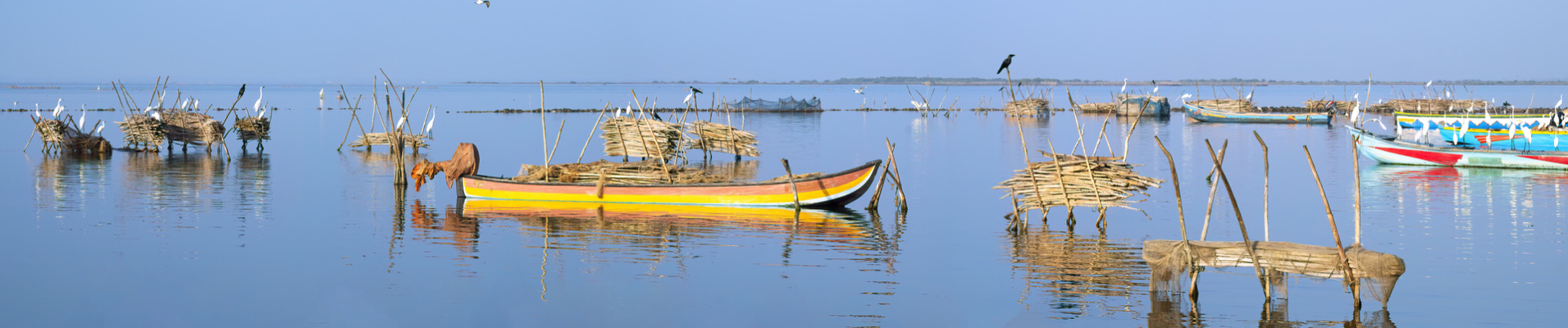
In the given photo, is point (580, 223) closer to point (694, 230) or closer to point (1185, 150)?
point (694, 230)

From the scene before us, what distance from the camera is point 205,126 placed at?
95.2 ft

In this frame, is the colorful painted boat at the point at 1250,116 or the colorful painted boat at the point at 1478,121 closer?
the colorful painted boat at the point at 1478,121

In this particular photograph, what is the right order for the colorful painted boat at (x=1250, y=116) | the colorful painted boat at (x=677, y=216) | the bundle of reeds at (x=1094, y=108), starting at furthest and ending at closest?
1. the bundle of reeds at (x=1094, y=108)
2. the colorful painted boat at (x=1250, y=116)
3. the colorful painted boat at (x=677, y=216)

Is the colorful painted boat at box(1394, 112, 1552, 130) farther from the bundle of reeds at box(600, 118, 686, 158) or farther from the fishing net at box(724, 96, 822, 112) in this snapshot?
the fishing net at box(724, 96, 822, 112)

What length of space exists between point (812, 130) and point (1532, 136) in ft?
76.9

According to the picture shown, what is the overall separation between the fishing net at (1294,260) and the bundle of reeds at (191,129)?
82.8 ft

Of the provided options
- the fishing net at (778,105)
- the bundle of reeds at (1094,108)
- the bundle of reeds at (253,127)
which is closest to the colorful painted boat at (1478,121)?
the bundle of reeds at (1094,108)

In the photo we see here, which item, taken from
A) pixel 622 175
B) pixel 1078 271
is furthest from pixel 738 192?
pixel 1078 271

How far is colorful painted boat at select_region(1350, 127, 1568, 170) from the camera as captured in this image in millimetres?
23594

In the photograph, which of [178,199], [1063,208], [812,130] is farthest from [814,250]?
[812,130]

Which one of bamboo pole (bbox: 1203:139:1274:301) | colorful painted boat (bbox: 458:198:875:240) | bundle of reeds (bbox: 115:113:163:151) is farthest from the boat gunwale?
bundle of reeds (bbox: 115:113:163:151)

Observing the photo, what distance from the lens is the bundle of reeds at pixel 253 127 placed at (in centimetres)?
2981

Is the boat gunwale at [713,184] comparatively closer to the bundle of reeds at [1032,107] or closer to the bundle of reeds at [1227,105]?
the bundle of reeds at [1227,105]

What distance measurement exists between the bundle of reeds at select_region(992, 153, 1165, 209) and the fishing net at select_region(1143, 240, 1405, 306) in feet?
13.3
